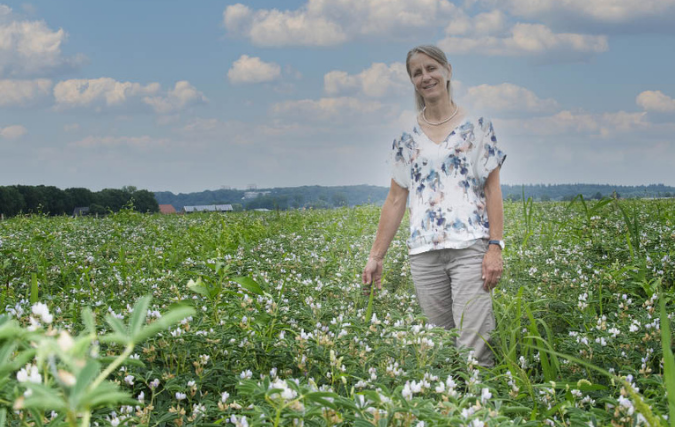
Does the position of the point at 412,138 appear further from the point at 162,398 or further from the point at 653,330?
the point at 162,398

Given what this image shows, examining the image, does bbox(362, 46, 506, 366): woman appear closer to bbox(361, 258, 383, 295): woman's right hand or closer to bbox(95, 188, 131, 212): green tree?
bbox(361, 258, 383, 295): woman's right hand

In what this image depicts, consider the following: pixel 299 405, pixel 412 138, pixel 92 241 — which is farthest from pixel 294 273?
pixel 92 241

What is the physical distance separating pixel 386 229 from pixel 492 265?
1016 millimetres

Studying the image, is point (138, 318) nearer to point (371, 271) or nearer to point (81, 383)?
point (81, 383)

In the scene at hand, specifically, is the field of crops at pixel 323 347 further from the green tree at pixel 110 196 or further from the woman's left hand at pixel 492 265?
the green tree at pixel 110 196

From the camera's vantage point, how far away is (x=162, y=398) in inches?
108

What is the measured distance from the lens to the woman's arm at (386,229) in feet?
17.1

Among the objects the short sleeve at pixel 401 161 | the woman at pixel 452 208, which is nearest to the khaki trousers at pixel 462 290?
the woman at pixel 452 208

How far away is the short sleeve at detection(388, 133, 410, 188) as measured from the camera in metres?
5.17

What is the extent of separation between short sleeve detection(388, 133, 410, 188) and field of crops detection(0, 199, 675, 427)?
45.2 inches

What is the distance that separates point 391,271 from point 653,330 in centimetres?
414

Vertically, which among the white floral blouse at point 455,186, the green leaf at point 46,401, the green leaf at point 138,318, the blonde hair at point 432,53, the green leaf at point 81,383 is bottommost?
the green leaf at point 46,401

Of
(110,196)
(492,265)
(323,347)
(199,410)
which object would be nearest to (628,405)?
(323,347)

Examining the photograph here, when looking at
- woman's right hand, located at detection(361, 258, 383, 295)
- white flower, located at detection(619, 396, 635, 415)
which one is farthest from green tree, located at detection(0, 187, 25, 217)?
white flower, located at detection(619, 396, 635, 415)
